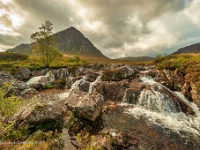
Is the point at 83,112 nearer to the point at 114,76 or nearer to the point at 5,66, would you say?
the point at 114,76

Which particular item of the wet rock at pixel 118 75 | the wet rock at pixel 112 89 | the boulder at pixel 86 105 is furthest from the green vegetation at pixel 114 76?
the boulder at pixel 86 105

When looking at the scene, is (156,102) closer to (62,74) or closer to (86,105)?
(86,105)

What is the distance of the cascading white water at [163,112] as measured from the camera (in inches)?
708

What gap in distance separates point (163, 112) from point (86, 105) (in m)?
12.7

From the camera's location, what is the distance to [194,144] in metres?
14.6

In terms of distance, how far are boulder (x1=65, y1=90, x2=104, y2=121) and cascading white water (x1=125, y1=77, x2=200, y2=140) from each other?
5.95m

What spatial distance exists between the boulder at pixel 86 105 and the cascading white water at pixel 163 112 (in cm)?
595

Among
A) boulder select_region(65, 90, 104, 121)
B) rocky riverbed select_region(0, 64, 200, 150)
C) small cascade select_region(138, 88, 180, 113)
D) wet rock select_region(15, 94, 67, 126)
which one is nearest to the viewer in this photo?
rocky riverbed select_region(0, 64, 200, 150)

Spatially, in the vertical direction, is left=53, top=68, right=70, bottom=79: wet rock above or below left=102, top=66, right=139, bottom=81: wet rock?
below

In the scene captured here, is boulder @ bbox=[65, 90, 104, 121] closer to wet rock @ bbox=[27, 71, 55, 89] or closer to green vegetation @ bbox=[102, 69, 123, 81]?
green vegetation @ bbox=[102, 69, 123, 81]

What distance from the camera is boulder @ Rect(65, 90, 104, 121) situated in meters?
17.4

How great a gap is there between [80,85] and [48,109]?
53.2ft

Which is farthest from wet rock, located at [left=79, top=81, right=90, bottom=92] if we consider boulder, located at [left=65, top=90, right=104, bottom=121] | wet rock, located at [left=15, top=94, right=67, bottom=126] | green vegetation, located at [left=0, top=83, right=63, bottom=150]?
Result: green vegetation, located at [left=0, top=83, right=63, bottom=150]

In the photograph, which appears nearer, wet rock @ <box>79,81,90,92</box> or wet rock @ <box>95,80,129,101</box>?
wet rock @ <box>95,80,129,101</box>
